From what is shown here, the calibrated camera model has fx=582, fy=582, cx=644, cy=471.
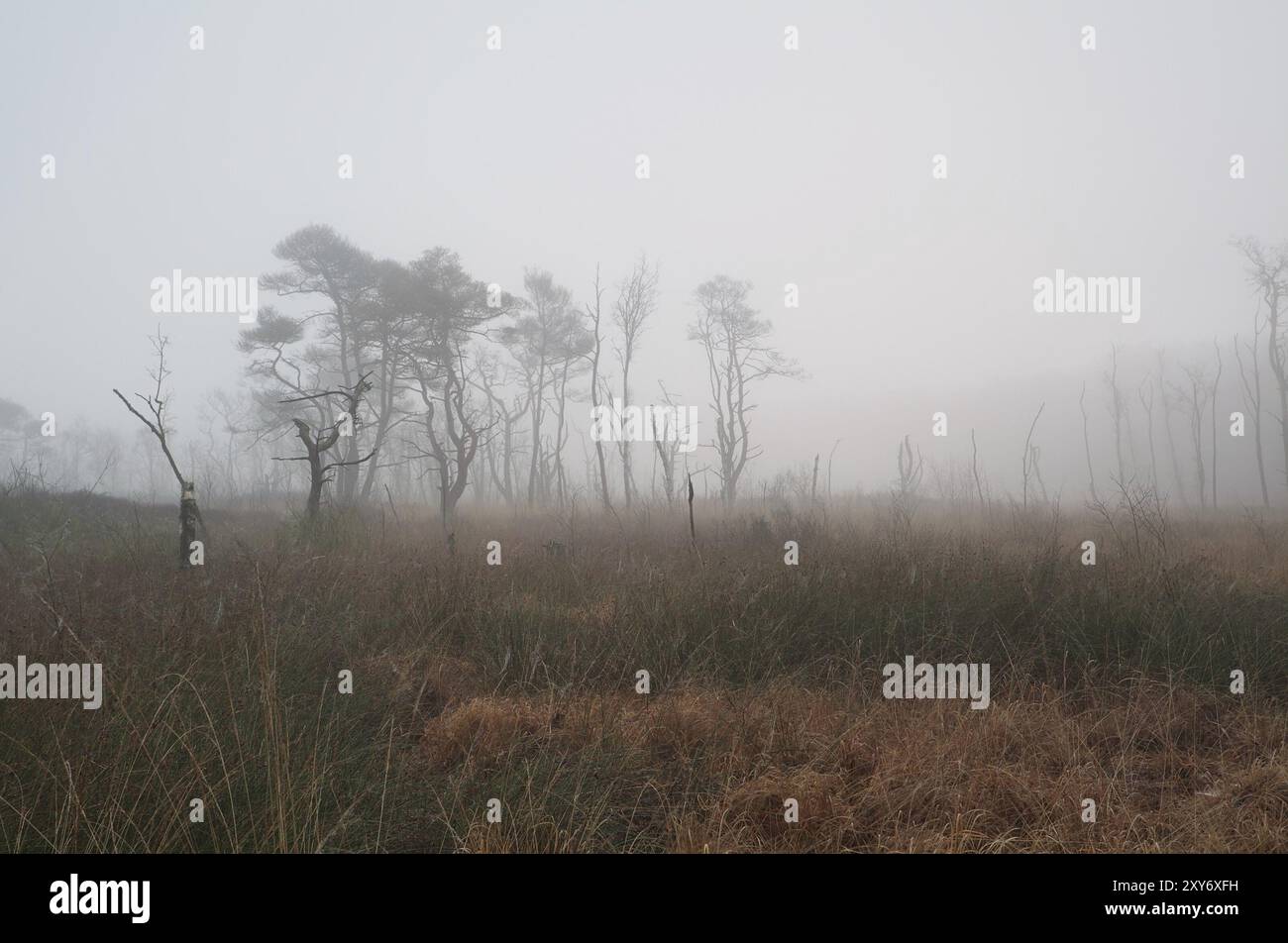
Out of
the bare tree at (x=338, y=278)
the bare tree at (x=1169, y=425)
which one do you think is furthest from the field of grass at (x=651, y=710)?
the bare tree at (x=1169, y=425)

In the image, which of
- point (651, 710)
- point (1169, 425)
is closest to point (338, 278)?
point (651, 710)

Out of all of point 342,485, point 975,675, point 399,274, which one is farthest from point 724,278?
point 975,675

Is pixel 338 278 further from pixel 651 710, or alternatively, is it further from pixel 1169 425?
pixel 1169 425

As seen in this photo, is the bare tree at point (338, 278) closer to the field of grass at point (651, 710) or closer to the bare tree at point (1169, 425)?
the field of grass at point (651, 710)

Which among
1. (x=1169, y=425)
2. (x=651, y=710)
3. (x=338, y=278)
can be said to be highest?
(x=338, y=278)

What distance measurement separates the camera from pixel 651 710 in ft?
11.6

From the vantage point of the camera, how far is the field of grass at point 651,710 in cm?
234

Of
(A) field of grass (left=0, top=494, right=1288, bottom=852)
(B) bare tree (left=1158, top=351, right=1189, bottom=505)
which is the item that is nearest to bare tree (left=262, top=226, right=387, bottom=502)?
(A) field of grass (left=0, top=494, right=1288, bottom=852)

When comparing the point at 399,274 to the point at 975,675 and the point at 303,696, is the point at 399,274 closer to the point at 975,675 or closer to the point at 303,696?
the point at 303,696

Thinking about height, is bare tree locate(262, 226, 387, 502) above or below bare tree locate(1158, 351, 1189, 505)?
above

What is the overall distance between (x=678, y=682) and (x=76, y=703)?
3.25 meters

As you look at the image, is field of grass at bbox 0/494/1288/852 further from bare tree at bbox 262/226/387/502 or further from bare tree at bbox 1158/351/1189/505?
bare tree at bbox 1158/351/1189/505

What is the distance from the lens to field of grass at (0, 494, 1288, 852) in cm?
234
